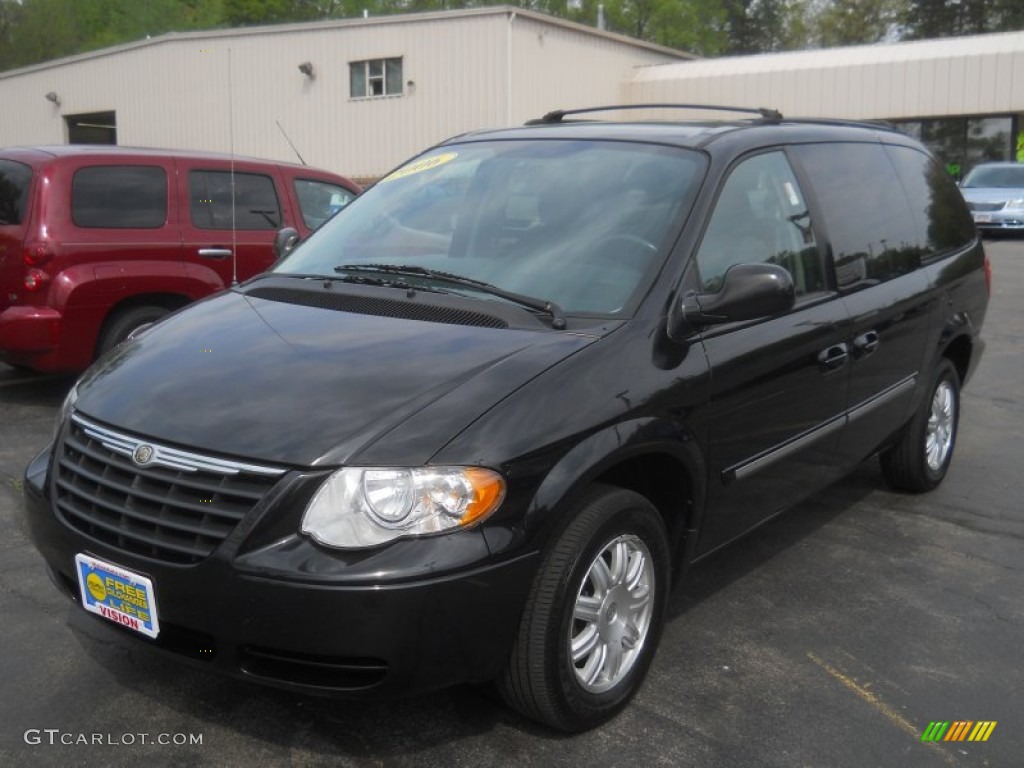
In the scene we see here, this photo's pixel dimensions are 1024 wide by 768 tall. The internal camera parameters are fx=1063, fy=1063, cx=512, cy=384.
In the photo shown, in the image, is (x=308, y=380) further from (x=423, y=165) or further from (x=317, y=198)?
(x=317, y=198)

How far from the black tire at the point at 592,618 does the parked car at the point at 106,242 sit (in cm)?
429

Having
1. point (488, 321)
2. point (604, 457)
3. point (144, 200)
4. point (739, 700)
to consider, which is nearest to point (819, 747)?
point (739, 700)

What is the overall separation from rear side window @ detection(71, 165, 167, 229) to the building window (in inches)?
856

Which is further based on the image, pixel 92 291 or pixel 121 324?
pixel 121 324

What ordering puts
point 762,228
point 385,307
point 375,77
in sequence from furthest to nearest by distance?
point 375,77
point 762,228
point 385,307

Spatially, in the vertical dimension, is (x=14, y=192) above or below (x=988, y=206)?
above

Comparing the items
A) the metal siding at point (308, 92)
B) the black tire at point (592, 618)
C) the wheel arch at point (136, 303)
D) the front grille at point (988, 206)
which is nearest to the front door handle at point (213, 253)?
the wheel arch at point (136, 303)

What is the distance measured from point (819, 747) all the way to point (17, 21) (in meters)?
65.6

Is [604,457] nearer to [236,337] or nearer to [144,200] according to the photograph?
[236,337]

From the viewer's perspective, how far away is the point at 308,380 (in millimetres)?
2963

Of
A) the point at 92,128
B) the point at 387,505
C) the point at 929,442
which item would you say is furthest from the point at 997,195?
the point at 92,128

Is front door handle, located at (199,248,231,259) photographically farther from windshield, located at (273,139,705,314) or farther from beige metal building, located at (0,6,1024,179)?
beige metal building, located at (0,6,1024,179)

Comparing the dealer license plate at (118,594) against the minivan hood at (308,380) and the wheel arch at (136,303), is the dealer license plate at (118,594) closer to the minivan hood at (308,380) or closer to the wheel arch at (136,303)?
the minivan hood at (308,380)

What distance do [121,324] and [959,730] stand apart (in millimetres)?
5696
